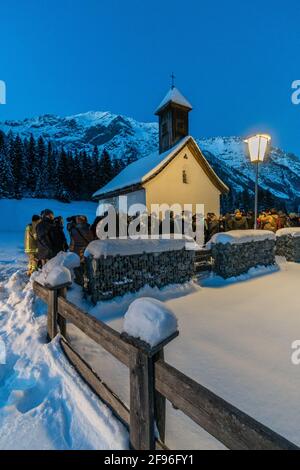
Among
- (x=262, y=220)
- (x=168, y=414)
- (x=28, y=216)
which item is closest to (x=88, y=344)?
(x=168, y=414)

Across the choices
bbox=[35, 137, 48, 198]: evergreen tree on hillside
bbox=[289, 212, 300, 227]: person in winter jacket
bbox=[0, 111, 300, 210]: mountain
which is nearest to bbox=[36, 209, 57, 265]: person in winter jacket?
bbox=[289, 212, 300, 227]: person in winter jacket

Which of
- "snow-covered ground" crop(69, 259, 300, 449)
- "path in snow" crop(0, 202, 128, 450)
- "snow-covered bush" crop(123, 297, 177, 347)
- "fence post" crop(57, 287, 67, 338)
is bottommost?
"snow-covered ground" crop(69, 259, 300, 449)

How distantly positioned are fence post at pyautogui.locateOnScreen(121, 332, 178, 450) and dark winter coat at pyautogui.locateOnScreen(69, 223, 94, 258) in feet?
17.0

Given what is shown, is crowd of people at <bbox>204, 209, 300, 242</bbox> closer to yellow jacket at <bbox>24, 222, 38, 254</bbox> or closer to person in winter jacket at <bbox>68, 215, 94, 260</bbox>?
person in winter jacket at <bbox>68, 215, 94, 260</bbox>

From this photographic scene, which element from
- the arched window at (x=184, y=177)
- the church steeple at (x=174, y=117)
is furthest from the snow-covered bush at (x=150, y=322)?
the church steeple at (x=174, y=117)

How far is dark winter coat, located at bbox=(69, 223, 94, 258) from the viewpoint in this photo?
688 centimetres

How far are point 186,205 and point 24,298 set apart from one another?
14.8 metres

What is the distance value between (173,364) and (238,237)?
6.05 metres

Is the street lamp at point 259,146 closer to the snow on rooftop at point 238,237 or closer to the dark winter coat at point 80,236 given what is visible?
the snow on rooftop at point 238,237

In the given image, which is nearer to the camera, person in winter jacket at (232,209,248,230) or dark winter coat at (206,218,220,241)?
dark winter coat at (206,218,220,241)

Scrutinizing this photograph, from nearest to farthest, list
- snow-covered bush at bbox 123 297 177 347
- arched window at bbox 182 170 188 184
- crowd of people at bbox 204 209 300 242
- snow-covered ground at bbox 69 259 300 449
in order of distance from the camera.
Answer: snow-covered bush at bbox 123 297 177 347 < snow-covered ground at bbox 69 259 300 449 < crowd of people at bbox 204 209 300 242 < arched window at bbox 182 170 188 184

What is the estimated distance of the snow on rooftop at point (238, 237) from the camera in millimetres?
8453

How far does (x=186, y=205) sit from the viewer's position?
18469 millimetres
